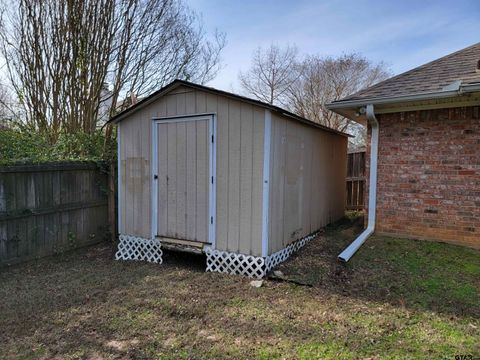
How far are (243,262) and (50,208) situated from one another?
327cm

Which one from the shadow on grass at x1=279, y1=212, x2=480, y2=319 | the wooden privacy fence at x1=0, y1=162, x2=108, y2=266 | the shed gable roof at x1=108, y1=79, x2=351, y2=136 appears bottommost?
the shadow on grass at x1=279, y1=212, x2=480, y2=319

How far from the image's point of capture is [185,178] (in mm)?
4801

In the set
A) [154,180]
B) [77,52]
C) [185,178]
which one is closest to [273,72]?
[77,52]

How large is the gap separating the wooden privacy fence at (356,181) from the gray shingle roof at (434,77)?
3167 mm

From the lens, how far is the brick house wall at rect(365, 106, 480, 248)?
4676 millimetres

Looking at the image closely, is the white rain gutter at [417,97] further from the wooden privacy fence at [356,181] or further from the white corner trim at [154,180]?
the wooden privacy fence at [356,181]

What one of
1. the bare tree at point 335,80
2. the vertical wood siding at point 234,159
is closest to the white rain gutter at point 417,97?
the vertical wood siding at point 234,159

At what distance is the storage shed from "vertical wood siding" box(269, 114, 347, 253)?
0.05 ft

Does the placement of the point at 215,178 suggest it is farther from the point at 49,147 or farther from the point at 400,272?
the point at 49,147

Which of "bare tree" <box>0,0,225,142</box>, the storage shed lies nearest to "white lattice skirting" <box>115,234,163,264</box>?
the storage shed

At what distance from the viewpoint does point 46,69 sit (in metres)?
6.81

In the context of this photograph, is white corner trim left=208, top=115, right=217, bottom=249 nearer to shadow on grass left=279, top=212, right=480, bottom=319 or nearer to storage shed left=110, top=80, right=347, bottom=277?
storage shed left=110, top=80, right=347, bottom=277

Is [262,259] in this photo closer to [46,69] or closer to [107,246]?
[107,246]

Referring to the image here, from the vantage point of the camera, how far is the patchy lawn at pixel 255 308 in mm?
2676
